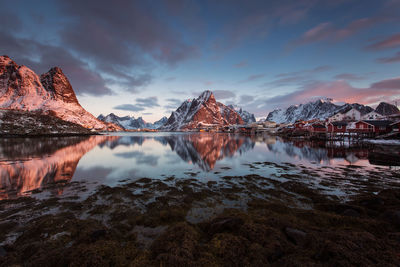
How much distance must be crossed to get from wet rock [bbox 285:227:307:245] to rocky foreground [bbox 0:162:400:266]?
0.11ft

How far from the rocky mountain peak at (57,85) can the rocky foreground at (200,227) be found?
727ft

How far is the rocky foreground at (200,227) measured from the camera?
443 cm

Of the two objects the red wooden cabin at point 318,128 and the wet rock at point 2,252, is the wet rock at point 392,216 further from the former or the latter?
the red wooden cabin at point 318,128

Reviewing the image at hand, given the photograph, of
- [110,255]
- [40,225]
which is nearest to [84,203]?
[40,225]

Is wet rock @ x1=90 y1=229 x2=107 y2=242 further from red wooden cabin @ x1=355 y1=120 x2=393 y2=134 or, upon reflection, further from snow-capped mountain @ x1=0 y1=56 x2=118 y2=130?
snow-capped mountain @ x1=0 y1=56 x2=118 y2=130

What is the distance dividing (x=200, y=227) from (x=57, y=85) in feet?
823

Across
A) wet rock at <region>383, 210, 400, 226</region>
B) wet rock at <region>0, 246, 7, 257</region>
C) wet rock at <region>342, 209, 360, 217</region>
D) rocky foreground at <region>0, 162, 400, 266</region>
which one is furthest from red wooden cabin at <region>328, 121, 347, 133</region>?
wet rock at <region>0, 246, 7, 257</region>

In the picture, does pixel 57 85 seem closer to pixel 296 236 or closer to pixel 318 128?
pixel 296 236

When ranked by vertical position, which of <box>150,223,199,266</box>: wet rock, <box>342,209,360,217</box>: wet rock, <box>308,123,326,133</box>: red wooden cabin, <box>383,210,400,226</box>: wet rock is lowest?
<box>342,209,360,217</box>: wet rock

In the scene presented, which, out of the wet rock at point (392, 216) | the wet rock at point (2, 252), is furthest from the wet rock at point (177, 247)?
the wet rock at point (392, 216)

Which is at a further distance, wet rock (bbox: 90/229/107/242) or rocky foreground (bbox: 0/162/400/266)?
wet rock (bbox: 90/229/107/242)

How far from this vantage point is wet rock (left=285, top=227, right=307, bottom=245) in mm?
5151

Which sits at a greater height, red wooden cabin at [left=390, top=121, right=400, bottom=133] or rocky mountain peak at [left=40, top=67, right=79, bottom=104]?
rocky mountain peak at [left=40, top=67, right=79, bottom=104]

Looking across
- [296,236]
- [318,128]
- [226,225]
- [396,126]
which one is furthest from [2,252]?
[318,128]
